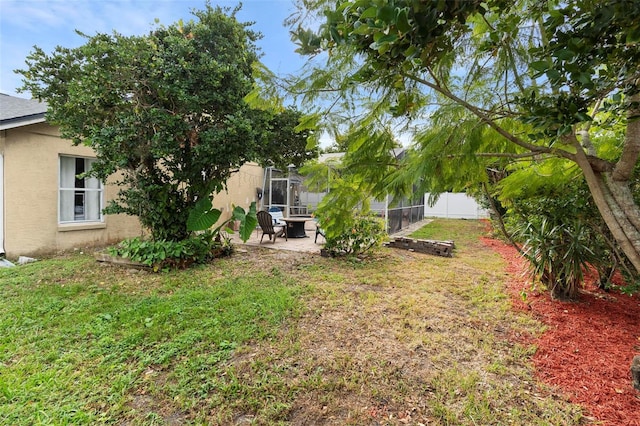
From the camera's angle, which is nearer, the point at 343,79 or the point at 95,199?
the point at 343,79

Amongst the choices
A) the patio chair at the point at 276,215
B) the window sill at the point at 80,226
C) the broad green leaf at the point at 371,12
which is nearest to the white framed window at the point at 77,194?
the window sill at the point at 80,226

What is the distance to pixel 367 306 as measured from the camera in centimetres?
420

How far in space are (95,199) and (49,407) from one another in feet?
24.0

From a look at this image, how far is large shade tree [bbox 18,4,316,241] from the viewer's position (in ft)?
16.5

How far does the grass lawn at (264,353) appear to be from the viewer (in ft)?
7.32

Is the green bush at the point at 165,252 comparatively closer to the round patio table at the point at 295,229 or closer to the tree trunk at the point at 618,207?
the round patio table at the point at 295,229

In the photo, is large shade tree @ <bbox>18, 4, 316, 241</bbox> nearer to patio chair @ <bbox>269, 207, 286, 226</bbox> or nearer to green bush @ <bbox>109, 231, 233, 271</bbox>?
green bush @ <bbox>109, 231, 233, 271</bbox>

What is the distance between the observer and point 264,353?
9.75 ft

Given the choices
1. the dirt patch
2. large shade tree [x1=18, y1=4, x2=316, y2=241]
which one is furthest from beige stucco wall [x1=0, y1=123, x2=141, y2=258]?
the dirt patch

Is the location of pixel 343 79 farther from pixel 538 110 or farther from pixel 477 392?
pixel 477 392

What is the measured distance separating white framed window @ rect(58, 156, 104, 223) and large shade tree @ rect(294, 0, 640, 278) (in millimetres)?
7835

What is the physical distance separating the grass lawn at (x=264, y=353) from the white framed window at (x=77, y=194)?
2557 millimetres

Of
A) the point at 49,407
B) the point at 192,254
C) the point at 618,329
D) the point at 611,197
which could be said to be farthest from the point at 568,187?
the point at 192,254

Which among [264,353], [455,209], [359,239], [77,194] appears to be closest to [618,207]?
[264,353]
